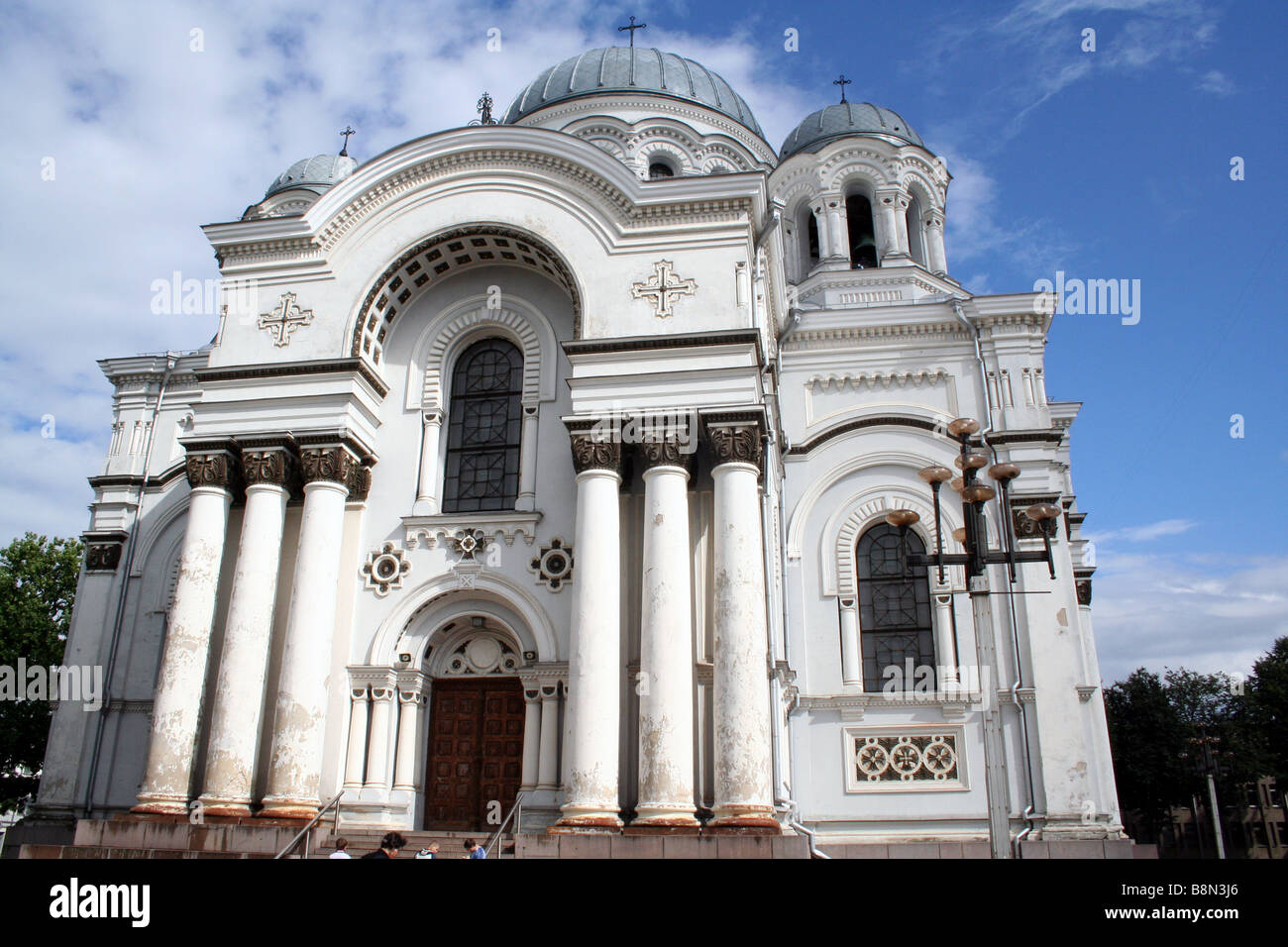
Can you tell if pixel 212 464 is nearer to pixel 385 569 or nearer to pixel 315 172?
pixel 385 569

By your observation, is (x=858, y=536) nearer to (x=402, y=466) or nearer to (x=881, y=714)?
(x=881, y=714)

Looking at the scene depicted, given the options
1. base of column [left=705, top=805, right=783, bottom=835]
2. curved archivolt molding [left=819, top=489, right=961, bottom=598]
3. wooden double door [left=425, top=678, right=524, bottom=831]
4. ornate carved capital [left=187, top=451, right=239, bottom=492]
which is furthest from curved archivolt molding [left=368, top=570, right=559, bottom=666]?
curved archivolt molding [left=819, top=489, right=961, bottom=598]

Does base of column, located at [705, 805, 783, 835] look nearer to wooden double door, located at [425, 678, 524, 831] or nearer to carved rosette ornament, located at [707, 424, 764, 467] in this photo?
wooden double door, located at [425, 678, 524, 831]

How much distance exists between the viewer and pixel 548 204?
1584 centimetres

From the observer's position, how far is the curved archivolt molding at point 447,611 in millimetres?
14750

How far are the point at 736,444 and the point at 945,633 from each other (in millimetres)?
5741

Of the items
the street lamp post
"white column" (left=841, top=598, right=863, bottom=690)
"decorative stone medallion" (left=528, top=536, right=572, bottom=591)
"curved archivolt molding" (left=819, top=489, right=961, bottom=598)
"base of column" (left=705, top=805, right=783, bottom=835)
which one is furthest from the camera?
"curved archivolt molding" (left=819, top=489, right=961, bottom=598)

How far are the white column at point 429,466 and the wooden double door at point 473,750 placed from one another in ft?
8.70

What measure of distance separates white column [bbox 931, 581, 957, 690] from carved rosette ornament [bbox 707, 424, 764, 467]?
489 cm

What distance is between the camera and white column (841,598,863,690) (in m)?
16.6

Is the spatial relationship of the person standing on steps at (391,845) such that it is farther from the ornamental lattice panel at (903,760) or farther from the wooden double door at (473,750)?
the ornamental lattice panel at (903,760)

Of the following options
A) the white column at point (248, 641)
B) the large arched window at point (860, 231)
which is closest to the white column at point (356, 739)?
the white column at point (248, 641)

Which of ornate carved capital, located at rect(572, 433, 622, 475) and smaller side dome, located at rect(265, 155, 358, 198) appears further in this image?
smaller side dome, located at rect(265, 155, 358, 198)
